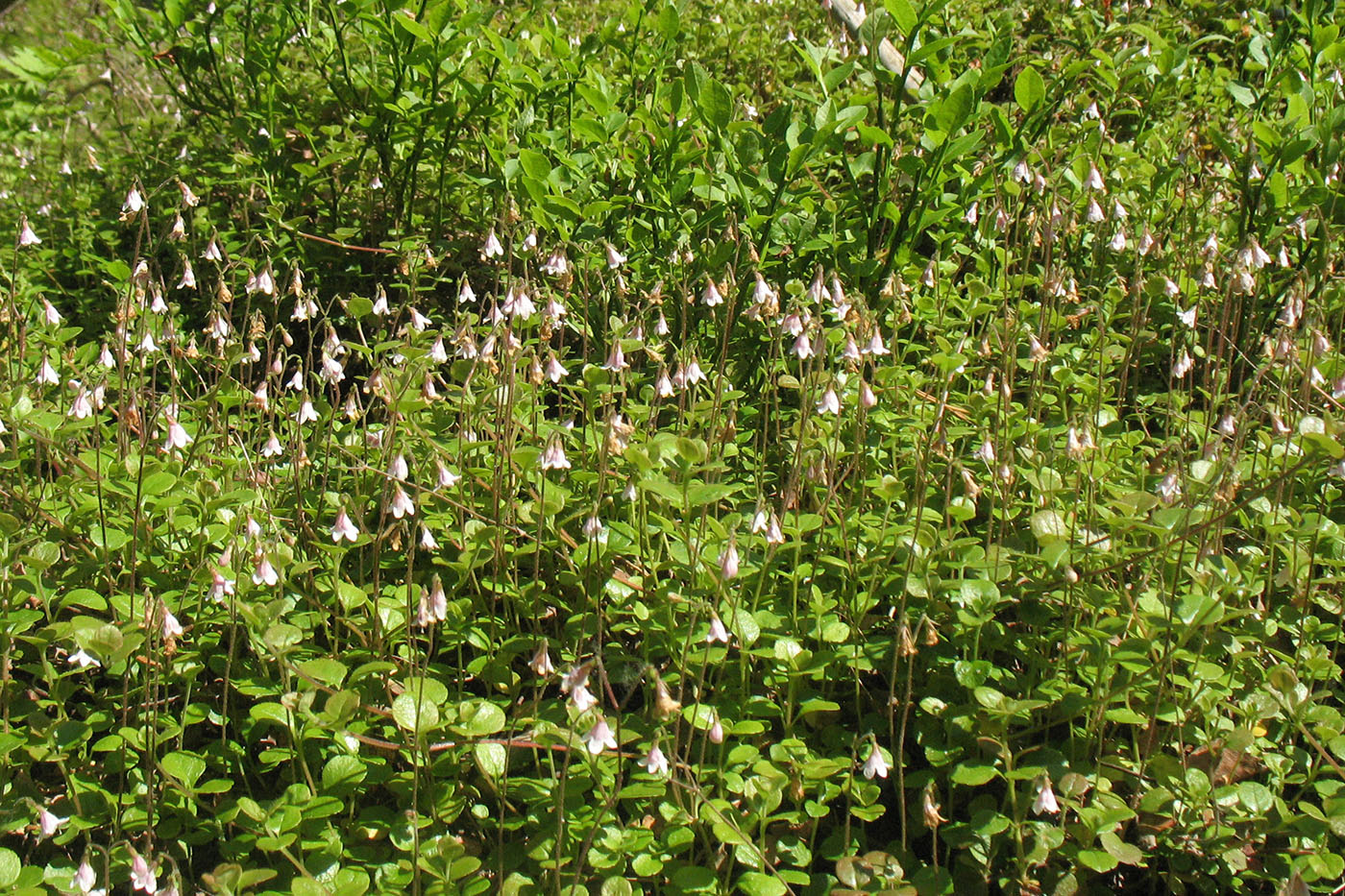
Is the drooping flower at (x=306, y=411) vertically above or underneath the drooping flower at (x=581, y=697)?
above

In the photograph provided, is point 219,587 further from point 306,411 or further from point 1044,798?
point 1044,798

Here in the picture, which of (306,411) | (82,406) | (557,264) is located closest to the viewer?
(82,406)

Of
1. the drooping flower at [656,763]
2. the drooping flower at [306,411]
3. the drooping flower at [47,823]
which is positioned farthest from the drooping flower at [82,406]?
the drooping flower at [656,763]

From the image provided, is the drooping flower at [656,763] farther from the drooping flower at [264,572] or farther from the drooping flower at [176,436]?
the drooping flower at [176,436]

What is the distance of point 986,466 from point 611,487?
88cm

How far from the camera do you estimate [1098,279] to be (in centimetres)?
377

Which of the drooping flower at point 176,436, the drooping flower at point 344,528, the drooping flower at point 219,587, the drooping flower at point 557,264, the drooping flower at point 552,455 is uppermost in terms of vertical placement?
the drooping flower at point 557,264

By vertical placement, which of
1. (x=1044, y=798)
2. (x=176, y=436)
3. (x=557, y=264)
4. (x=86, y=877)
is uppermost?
(x=557, y=264)

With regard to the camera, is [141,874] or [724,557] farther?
[724,557]

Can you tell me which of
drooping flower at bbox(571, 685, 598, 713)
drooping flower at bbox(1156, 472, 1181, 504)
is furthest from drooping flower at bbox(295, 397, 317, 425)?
drooping flower at bbox(1156, 472, 1181, 504)

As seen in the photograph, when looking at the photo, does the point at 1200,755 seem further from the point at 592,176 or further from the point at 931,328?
the point at 592,176

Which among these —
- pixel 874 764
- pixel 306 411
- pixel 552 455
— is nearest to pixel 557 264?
pixel 306 411

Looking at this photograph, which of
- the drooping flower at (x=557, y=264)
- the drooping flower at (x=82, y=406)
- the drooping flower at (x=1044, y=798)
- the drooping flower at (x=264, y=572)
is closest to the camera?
the drooping flower at (x=1044, y=798)

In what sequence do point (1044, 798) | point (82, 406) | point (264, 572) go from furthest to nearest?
point (82, 406), point (264, 572), point (1044, 798)
